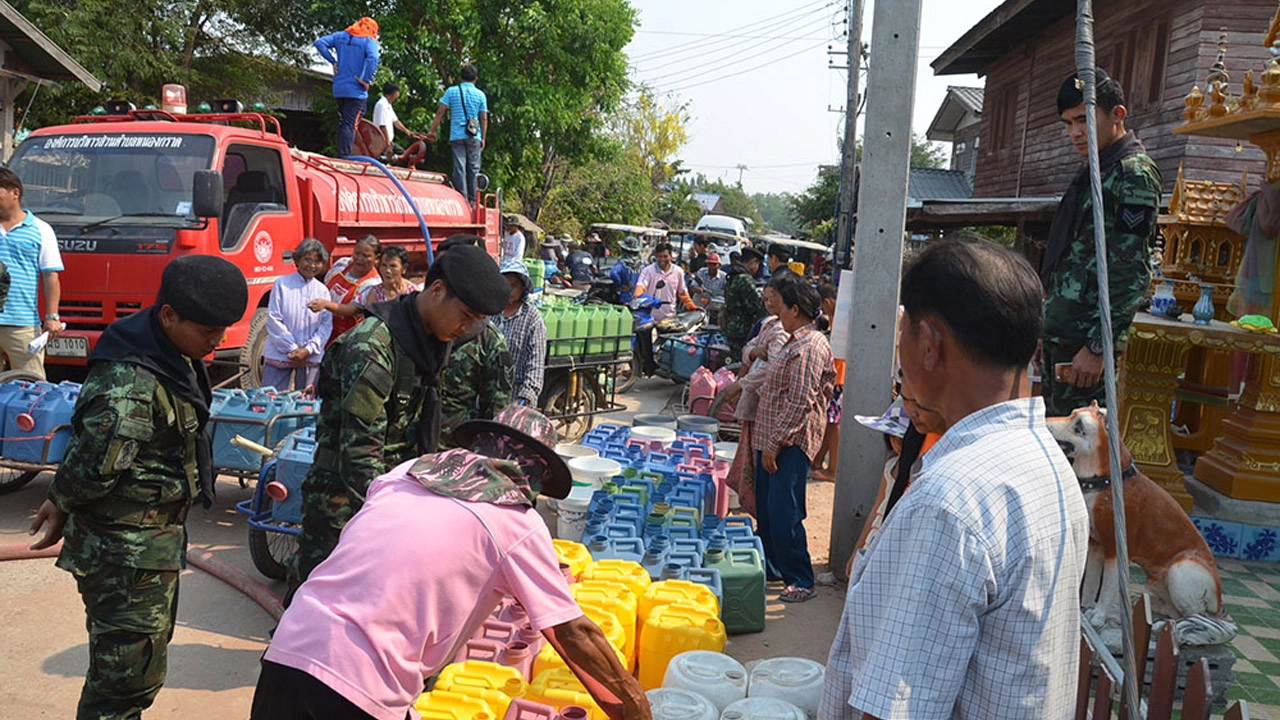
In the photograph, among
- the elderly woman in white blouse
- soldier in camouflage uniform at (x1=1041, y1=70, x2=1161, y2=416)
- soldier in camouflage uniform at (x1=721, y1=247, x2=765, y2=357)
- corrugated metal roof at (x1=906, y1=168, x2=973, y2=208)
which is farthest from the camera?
corrugated metal roof at (x1=906, y1=168, x2=973, y2=208)

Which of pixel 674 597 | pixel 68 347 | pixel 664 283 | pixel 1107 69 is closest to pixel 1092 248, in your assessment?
pixel 674 597

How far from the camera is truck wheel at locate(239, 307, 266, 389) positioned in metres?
8.07

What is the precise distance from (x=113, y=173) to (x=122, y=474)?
6.07 meters

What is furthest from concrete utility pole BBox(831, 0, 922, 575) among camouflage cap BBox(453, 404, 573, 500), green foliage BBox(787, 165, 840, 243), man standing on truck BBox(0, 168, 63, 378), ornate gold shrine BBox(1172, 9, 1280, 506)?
green foliage BBox(787, 165, 840, 243)

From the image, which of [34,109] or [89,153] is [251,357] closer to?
[89,153]

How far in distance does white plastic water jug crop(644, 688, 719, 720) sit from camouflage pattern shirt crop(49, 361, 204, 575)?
177 cm

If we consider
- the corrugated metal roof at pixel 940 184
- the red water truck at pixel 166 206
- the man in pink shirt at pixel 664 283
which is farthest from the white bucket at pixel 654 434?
the corrugated metal roof at pixel 940 184

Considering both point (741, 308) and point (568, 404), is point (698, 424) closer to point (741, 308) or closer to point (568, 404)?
point (568, 404)

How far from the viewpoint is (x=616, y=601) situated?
4.09 m

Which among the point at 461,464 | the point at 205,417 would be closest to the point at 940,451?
the point at 461,464

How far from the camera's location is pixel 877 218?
5.98 m

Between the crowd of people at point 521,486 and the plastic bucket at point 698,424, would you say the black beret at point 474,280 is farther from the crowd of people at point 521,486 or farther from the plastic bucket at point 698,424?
the plastic bucket at point 698,424

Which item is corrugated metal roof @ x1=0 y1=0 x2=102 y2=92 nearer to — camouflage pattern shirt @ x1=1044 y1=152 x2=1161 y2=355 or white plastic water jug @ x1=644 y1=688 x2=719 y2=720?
white plastic water jug @ x1=644 y1=688 x2=719 y2=720

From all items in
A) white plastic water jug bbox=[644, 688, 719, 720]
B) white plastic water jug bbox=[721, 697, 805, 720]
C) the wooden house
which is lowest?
white plastic water jug bbox=[644, 688, 719, 720]
